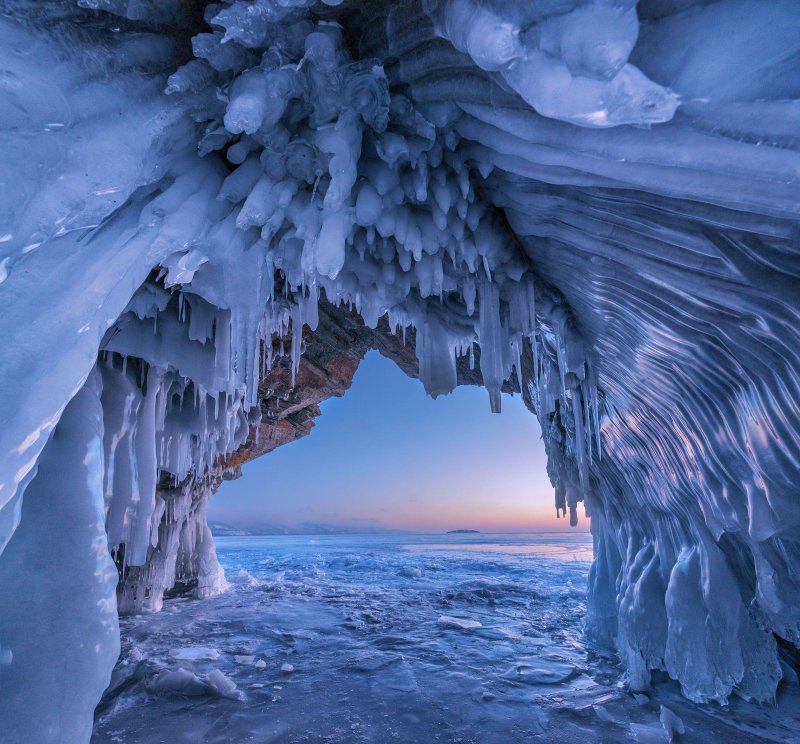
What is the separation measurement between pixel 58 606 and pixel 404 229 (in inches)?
120

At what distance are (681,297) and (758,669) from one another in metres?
4.50

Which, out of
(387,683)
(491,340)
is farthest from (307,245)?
(387,683)

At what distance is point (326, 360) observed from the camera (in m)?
9.04

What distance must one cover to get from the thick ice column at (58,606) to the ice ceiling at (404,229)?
0.04ft

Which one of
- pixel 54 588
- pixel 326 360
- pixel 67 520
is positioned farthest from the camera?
pixel 326 360

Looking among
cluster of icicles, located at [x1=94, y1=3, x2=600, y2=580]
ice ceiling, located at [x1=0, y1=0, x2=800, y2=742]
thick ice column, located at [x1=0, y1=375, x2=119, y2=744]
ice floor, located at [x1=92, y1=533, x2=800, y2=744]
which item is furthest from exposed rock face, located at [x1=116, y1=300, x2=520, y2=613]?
thick ice column, located at [x1=0, y1=375, x2=119, y2=744]

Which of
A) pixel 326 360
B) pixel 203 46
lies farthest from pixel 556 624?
pixel 203 46

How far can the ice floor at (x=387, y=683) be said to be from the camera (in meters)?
3.86

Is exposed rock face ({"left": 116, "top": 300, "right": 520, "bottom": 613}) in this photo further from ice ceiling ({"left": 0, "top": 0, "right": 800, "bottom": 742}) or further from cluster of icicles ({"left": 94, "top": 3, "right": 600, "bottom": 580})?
ice ceiling ({"left": 0, "top": 0, "right": 800, "bottom": 742})

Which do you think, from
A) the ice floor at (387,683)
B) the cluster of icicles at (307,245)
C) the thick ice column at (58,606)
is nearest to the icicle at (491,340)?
the cluster of icicles at (307,245)

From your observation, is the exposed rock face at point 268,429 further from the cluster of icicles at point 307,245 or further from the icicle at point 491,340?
the icicle at point 491,340

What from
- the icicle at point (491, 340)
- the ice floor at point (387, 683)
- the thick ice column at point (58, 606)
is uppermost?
the icicle at point (491, 340)

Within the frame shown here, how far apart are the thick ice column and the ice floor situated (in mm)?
2184

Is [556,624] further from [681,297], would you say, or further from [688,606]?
[681,297]
